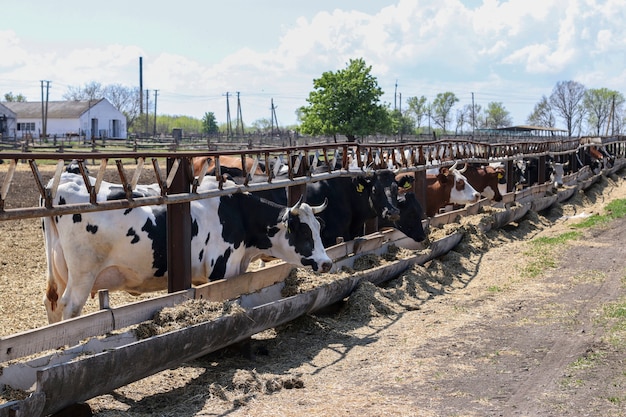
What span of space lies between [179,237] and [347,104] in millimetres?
40003

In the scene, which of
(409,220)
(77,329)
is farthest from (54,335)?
(409,220)

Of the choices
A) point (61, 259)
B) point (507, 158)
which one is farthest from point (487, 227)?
point (61, 259)

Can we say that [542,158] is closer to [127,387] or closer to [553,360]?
[553,360]

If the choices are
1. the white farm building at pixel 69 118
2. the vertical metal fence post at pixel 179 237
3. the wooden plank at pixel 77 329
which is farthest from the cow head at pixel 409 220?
the white farm building at pixel 69 118

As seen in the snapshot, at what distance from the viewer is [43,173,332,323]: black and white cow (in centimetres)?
764

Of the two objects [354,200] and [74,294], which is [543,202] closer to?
[354,200]

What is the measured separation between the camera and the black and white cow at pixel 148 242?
7.64m

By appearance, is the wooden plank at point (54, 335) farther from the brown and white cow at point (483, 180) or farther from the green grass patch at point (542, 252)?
the brown and white cow at point (483, 180)

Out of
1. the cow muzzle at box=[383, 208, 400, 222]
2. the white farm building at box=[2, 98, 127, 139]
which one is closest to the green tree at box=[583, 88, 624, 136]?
the white farm building at box=[2, 98, 127, 139]

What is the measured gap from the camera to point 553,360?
23.2ft

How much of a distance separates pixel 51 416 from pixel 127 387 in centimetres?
109

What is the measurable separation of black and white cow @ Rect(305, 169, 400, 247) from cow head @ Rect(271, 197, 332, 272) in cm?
254

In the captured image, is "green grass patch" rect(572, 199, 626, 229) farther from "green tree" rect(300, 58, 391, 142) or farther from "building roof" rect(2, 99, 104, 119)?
"building roof" rect(2, 99, 104, 119)

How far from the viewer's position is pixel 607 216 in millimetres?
18375
